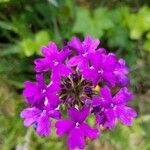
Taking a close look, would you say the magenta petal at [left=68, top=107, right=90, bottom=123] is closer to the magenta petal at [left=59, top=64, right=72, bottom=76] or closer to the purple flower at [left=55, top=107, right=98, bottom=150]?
the purple flower at [left=55, top=107, right=98, bottom=150]

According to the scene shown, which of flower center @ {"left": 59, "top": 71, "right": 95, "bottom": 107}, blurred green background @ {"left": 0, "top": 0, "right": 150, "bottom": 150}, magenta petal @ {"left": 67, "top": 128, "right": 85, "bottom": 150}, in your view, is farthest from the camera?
blurred green background @ {"left": 0, "top": 0, "right": 150, "bottom": 150}

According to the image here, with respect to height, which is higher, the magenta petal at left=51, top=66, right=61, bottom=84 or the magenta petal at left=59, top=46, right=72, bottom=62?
the magenta petal at left=59, top=46, right=72, bottom=62

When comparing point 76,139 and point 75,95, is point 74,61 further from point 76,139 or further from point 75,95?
point 76,139

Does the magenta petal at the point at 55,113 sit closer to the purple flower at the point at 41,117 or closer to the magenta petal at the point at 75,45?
the purple flower at the point at 41,117

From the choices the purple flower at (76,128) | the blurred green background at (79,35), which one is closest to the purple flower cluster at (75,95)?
the purple flower at (76,128)

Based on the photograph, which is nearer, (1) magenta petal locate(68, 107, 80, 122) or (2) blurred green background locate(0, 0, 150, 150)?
(1) magenta petal locate(68, 107, 80, 122)

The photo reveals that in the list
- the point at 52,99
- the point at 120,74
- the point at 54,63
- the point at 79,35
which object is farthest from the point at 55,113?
the point at 79,35

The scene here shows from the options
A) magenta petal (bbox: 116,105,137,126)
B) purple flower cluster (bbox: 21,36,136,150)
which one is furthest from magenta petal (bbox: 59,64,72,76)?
magenta petal (bbox: 116,105,137,126)

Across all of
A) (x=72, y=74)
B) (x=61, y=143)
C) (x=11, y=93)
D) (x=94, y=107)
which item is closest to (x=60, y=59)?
(x=72, y=74)

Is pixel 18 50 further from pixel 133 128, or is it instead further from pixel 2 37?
pixel 133 128
